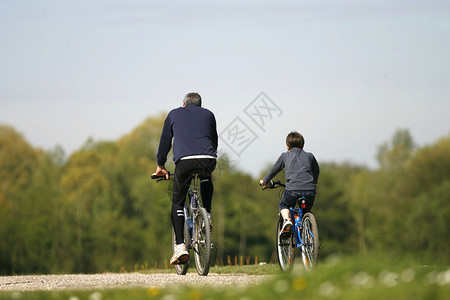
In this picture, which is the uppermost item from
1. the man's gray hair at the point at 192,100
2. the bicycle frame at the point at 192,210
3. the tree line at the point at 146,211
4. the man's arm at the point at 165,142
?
the tree line at the point at 146,211

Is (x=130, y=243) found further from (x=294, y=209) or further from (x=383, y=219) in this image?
(x=294, y=209)

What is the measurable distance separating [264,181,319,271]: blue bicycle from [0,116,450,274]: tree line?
3473cm

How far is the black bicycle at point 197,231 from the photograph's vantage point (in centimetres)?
914

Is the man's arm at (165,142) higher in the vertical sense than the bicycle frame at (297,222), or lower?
higher

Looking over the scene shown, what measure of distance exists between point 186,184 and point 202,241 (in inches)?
34.8

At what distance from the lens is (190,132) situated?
9156mm

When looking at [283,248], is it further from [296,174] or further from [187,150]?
[187,150]

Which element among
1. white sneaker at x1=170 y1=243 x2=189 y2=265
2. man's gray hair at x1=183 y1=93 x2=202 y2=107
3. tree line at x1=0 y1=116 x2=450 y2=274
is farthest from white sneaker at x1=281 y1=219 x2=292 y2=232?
tree line at x1=0 y1=116 x2=450 y2=274

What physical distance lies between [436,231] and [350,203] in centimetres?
1044

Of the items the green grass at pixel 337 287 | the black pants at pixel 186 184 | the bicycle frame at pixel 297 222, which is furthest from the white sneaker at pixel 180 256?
the green grass at pixel 337 287

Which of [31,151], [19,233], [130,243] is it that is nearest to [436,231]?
[130,243]

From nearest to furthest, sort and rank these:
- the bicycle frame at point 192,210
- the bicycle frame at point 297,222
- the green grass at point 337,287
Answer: the green grass at point 337,287
the bicycle frame at point 297,222
the bicycle frame at point 192,210

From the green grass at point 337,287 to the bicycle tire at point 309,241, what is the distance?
1639 millimetres

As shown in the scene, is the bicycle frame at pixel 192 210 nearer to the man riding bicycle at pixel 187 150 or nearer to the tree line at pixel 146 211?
the man riding bicycle at pixel 187 150
